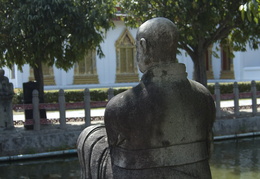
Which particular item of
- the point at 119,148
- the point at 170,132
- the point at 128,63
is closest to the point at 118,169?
the point at 119,148

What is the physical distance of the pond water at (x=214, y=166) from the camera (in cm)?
697

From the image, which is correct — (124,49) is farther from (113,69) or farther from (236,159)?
(236,159)

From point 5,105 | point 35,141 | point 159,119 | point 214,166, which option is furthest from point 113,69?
point 159,119

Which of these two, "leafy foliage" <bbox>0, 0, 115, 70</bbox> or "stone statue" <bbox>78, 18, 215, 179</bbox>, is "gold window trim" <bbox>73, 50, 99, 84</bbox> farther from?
"stone statue" <bbox>78, 18, 215, 179</bbox>

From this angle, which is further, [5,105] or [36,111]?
[36,111]

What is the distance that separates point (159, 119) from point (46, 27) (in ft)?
26.8

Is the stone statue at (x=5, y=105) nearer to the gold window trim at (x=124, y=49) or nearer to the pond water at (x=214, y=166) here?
the pond water at (x=214, y=166)

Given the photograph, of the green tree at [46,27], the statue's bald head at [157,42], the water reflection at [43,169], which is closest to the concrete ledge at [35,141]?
the water reflection at [43,169]

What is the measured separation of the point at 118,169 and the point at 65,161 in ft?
21.4

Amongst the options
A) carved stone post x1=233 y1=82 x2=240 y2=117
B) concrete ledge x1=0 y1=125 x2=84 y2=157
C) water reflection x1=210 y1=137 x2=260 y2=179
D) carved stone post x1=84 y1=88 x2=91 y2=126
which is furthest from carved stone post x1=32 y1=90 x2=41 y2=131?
carved stone post x1=233 y1=82 x2=240 y2=117

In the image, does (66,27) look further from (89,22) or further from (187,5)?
(187,5)

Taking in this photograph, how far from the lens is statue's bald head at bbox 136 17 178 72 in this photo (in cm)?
Answer: 215

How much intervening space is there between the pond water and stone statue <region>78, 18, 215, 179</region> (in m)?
4.79

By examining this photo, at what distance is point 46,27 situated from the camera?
9703 millimetres
